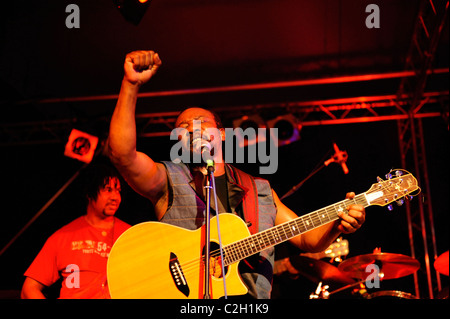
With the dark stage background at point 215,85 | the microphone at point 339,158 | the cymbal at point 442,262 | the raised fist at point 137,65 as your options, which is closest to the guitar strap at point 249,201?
the raised fist at point 137,65

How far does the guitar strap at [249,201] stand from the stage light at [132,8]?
2.01m

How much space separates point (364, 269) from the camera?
597 cm

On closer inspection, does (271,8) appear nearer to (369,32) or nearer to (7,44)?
(369,32)

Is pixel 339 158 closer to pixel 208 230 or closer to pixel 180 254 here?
pixel 180 254

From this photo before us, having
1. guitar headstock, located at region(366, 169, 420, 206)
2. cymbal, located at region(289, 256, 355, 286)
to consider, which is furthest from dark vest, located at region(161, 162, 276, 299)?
cymbal, located at region(289, 256, 355, 286)

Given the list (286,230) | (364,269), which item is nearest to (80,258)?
(286,230)

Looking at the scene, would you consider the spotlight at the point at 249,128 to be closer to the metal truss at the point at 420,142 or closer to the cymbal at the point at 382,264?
the metal truss at the point at 420,142

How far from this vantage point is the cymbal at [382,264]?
17.7ft

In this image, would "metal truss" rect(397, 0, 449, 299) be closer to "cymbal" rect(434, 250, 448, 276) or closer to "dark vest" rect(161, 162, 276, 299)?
"cymbal" rect(434, 250, 448, 276)

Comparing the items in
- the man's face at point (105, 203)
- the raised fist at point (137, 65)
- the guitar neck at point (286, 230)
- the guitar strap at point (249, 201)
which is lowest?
the guitar neck at point (286, 230)

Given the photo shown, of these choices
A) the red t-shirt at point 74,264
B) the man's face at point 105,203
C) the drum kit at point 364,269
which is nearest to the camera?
the red t-shirt at point 74,264

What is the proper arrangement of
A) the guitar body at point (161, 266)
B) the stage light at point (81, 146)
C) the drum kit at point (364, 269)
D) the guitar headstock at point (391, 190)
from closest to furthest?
the guitar body at point (161, 266) < the guitar headstock at point (391, 190) < the drum kit at point (364, 269) < the stage light at point (81, 146)

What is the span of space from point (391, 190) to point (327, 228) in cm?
49
